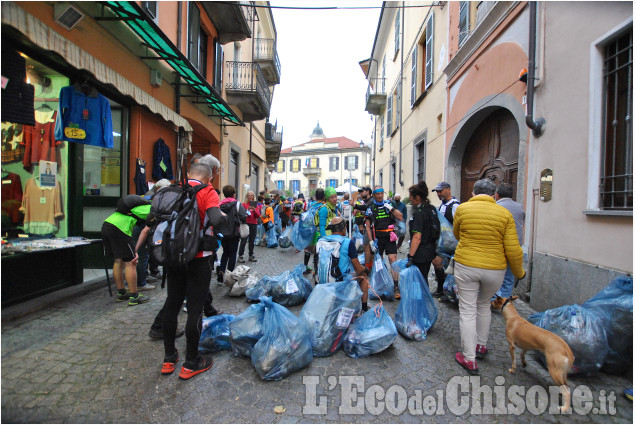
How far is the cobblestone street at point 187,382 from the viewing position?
2.00m

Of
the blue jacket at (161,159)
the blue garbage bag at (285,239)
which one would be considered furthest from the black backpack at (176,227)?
the blue garbage bag at (285,239)

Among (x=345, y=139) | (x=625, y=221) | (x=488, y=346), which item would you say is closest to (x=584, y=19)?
(x=625, y=221)

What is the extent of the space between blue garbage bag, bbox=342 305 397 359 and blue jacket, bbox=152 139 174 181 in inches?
213

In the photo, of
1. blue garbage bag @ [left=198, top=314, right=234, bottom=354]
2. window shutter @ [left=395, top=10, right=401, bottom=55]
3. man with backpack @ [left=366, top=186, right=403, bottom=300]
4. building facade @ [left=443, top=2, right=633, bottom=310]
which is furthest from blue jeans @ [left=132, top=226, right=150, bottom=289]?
window shutter @ [left=395, top=10, right=401, bottom=55]

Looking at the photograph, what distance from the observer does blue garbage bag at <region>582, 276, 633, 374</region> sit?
2422 mm

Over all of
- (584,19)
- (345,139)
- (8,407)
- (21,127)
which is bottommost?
(8,407)

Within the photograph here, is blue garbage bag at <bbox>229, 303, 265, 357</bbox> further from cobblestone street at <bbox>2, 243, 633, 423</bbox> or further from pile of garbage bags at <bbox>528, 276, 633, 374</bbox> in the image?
pile of garbage bags at <bbox>528, 276, 633, 374</bbox>

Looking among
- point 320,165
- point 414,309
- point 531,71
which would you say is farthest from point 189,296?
point 320,165

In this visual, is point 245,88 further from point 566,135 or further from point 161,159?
point 566,135

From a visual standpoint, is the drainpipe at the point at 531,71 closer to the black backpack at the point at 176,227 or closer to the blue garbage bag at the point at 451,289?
the blue garbage bag at the point at 451,289

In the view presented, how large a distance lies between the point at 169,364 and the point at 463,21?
27.3ft

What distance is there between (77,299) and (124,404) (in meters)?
2.68

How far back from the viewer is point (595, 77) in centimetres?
328

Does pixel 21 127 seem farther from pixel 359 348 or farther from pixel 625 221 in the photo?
pixel 625 221
